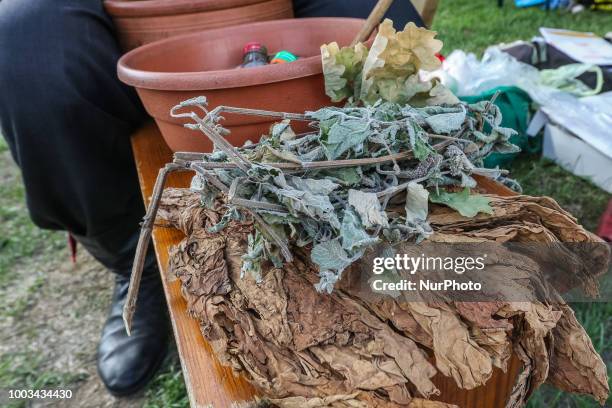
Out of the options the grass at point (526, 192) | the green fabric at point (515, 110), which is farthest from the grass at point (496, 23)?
the green fabric at point (515, 110)

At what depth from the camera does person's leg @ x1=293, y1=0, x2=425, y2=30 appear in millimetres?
1091

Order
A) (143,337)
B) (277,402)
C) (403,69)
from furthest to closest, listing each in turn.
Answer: (143,337), (403,69), (277,402)

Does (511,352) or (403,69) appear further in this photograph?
(403,69)

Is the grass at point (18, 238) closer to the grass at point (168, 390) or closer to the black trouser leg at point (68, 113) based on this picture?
the black trouser leg at point (68, 113)

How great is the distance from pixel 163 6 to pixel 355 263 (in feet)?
2.41

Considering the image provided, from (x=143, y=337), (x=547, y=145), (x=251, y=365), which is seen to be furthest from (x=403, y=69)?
(x=547, y=145)

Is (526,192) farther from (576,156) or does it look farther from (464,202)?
(464,202)

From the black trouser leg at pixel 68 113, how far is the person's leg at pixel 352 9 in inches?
18.4

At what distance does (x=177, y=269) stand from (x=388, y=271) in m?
0.26

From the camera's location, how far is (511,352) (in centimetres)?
52

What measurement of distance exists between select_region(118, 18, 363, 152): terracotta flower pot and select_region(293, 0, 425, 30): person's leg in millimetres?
176

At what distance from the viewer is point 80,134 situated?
1.03 metres

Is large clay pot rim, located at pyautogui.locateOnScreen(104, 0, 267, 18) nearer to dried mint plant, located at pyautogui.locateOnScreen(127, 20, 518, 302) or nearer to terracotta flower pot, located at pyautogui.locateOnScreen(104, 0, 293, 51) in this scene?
terracotta flower pot, located at pyautogui.locateOnScreen(104, 0, 293, 51)

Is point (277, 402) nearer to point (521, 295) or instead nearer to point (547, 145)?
point (521, 295)
